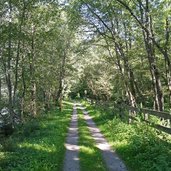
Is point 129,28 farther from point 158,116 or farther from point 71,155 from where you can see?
point 71,155

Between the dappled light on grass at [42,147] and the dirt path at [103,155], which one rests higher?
the dappled light on grass at [42,147]

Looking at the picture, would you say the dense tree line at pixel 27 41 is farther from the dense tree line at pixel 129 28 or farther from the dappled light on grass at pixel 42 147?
the dappled light on grass at pixel 42 147

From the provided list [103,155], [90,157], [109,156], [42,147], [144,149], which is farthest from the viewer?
[42,147]

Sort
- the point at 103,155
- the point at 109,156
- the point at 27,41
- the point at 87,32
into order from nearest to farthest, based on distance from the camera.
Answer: the point at 109,156
the point at 103,155
the point at 87,32
the point at 27,41

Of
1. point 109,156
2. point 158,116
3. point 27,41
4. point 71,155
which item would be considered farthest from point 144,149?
point 27,41

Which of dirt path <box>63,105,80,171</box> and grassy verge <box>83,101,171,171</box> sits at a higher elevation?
grassy verge <box>83,101,171,171</box>

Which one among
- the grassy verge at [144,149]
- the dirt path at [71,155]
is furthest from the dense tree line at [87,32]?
the dirt path at [71,155]

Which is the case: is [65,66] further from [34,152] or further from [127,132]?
[34,152]

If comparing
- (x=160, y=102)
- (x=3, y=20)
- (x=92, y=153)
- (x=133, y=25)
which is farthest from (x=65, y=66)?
(x=92, y=153)

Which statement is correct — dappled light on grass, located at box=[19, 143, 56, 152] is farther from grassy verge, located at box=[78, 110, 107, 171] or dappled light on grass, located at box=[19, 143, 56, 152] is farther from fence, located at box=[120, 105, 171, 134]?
fence, located at box=[120, 105, 171, 134]

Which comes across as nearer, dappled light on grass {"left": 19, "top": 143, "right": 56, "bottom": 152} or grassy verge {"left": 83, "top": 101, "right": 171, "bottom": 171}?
grassy verge {"left": 83, "top": 101, "right": 171, "bottom": 171}

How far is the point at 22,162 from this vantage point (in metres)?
11.1

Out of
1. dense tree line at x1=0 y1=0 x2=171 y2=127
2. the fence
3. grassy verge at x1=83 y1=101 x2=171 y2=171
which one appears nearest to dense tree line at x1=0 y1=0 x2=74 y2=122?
dense tree line at x1=0 y1=0 x2=171 y2=127

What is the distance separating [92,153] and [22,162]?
3321mm
